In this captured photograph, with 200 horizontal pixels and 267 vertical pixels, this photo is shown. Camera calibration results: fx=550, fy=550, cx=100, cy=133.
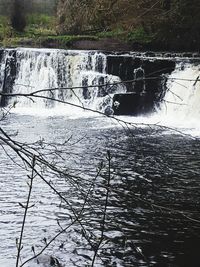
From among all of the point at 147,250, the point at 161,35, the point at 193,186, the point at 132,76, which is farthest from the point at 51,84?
the point at 147,250

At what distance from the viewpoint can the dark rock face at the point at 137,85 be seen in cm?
2038

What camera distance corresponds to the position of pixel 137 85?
21.3 m

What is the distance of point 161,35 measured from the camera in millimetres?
26688

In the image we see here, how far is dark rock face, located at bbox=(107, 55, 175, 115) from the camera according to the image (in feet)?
66.8

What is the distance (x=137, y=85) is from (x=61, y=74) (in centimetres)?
402

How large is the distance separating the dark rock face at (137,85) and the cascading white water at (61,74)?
44cm

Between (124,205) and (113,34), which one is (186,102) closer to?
(113,34)

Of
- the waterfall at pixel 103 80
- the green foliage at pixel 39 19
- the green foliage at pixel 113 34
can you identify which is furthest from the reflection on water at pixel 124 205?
the green foliage at pixel 39 19

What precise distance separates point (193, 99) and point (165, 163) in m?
7.65

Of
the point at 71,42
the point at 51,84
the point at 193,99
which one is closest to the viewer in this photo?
the point at 193,99

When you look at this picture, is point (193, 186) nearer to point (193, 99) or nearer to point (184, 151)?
point (184, 151)

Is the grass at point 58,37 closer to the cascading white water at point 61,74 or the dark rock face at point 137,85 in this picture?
the cascading white water at point 61,74

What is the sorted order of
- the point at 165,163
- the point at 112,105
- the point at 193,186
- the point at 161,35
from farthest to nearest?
the point at 161,35
the point at 112,105
the point at 165,163
the point at 193,186

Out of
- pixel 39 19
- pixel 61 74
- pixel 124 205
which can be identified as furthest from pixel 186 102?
pixel 39 19
